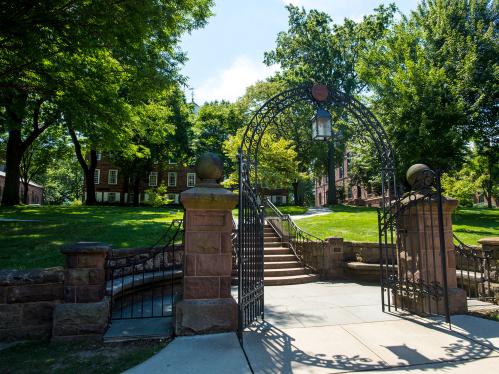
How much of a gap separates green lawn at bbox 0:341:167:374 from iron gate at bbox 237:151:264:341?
1311 millimetres

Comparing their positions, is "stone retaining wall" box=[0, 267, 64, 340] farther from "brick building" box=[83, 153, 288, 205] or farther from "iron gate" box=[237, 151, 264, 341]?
"brick building" box=[83, 153, 288, 205]

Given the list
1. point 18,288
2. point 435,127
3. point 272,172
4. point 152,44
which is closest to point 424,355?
point 18,288

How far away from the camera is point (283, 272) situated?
9461mm

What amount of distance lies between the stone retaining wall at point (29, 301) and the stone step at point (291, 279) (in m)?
5.28

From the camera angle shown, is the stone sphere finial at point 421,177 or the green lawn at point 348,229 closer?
the stone sphere finial at point 421,177

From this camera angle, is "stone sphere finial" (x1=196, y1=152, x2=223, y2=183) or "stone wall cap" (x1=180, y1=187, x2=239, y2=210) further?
"stone sphere finial" (x1=196, y1=152, x2=223, y2=183)

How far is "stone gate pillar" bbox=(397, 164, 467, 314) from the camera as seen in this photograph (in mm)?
5648

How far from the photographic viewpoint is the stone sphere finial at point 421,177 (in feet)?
18.4

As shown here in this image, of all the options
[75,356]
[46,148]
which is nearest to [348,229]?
[75,356]

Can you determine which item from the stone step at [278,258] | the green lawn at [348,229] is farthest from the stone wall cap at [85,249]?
the green lawn at [348,229]

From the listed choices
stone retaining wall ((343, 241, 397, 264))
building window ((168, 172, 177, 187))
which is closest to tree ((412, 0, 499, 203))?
stone retaining wall ((343, 241, 397, 264))

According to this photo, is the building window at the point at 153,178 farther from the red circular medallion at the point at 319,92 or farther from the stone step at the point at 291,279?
the red circular medallion at the point at 319,92

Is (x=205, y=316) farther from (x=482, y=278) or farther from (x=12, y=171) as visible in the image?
(x=12, y=171)

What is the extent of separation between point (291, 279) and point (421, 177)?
15.6 feet
